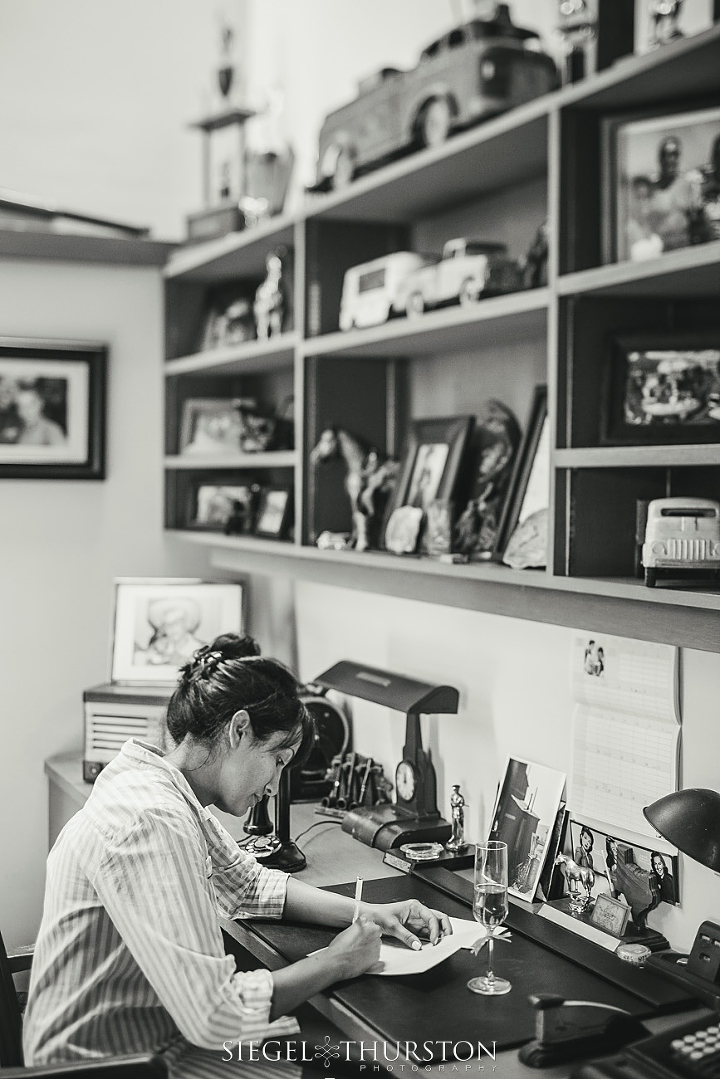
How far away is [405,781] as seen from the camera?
9.30 ft

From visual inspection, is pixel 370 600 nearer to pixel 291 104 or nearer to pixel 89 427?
pixel 89 427

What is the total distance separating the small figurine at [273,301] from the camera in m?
3.35

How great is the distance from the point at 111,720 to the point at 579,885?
165 centimetres

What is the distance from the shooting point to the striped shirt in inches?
69.8

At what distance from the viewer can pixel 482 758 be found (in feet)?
9.05

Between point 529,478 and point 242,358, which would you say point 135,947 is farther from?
point 242,358

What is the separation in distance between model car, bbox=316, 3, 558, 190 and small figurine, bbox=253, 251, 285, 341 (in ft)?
1.65

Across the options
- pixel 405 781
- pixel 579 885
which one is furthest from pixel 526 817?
pixel 405 781

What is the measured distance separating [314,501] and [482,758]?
2.66 ft

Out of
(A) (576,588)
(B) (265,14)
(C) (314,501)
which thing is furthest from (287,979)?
(B) (265,14)

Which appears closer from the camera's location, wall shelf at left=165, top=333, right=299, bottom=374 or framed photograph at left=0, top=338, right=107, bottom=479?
wall shelf at left=165, top=333, right=299, bottom=374

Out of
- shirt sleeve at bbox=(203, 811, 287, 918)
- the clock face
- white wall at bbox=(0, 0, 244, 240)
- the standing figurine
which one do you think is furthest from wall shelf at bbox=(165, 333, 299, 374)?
shirt sleeve at bbox=(203, 811, 287, 918)

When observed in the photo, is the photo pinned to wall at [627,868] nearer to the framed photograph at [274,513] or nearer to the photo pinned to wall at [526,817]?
the photo pinned to wall at [526,817]

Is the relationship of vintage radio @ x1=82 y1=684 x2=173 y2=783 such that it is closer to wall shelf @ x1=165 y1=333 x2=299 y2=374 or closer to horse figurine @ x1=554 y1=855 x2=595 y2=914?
wall shelf @ x1=165 y1=333 x2=299 y2=374
